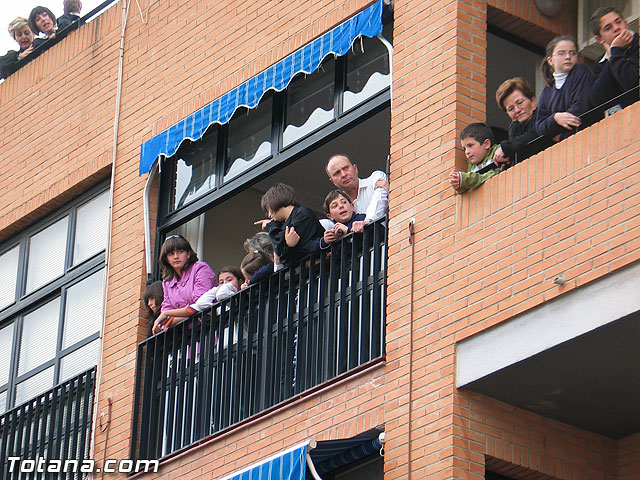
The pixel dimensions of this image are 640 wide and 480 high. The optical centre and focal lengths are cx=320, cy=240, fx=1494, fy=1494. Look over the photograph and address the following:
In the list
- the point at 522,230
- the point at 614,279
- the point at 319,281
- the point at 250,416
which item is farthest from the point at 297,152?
the point at 614,279

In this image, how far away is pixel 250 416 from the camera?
496 inches

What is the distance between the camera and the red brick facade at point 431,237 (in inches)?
404

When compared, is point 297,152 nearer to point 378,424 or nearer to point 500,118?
point 500,118

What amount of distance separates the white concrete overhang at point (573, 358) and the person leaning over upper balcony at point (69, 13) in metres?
8.73

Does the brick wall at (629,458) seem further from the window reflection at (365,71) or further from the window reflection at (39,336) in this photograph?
the window reflection at (39,336)

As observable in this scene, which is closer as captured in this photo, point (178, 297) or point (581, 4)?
point (581, 4)

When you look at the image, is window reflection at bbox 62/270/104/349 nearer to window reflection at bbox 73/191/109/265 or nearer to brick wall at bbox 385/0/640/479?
window reflection at bbox 73/191/109/265

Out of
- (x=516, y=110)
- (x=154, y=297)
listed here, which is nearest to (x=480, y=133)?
(x=516, y=110)

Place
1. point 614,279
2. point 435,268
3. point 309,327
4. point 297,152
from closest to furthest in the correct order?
point 614,279, point 435,268, point 309,327, point 297,152

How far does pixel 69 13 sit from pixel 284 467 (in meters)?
8.57

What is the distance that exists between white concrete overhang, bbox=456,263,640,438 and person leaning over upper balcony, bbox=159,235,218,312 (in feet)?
12.7

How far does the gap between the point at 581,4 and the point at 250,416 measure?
14.9ft

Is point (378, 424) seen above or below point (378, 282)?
below

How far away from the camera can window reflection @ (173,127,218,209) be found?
14.9m
